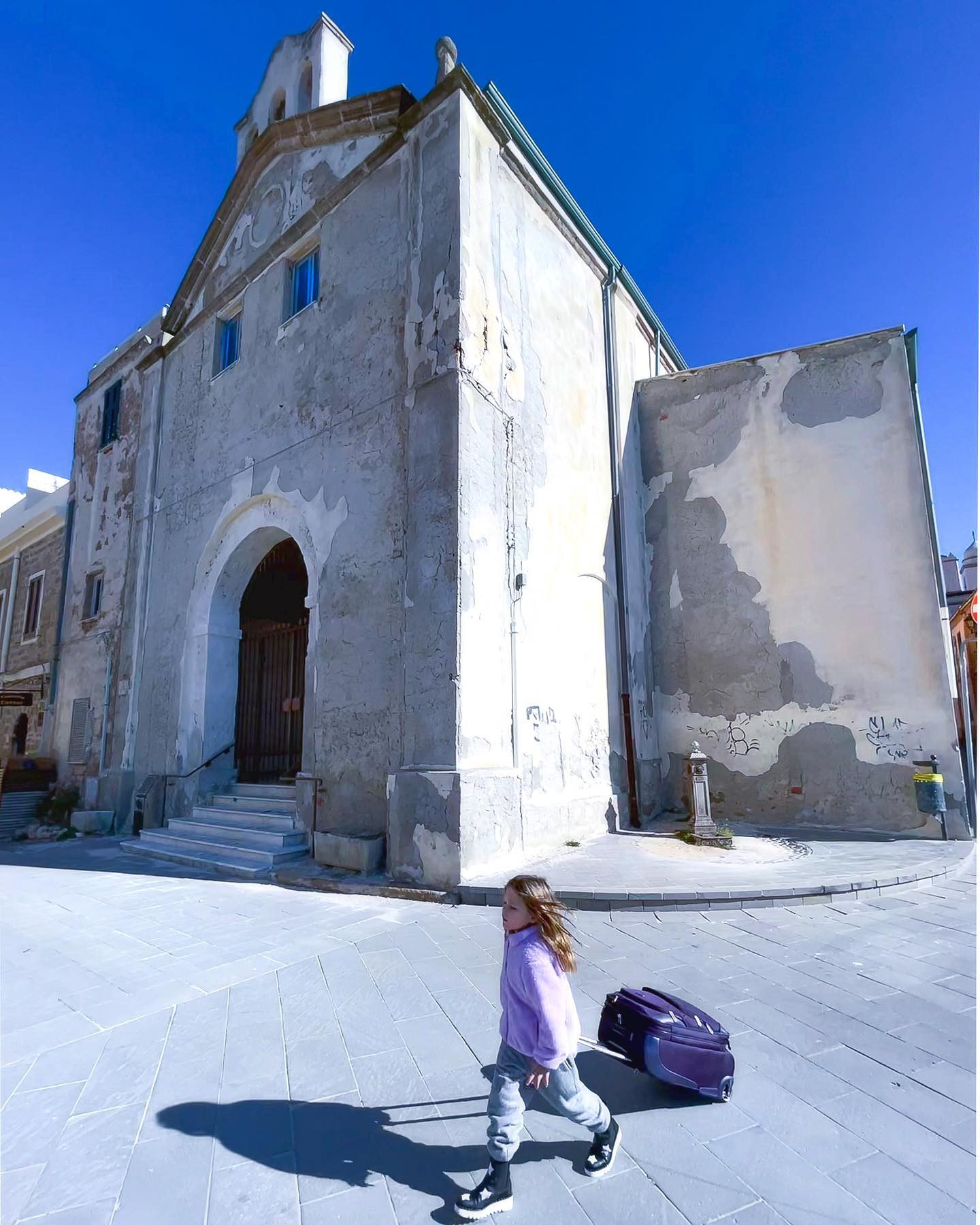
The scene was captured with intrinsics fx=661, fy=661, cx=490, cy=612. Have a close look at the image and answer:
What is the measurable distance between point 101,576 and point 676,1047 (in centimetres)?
1402

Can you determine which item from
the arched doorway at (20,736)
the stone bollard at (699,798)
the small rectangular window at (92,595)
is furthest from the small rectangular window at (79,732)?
the stone bollard at (699,798)

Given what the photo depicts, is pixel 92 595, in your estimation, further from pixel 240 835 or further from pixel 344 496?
pixel 344 496

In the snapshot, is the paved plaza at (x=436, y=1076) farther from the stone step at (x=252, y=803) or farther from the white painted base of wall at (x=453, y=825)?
the stone step at (x=252, y=803)

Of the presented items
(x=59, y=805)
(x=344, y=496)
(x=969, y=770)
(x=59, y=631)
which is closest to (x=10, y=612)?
(x=59, y=631)

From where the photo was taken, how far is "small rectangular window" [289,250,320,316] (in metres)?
9.58

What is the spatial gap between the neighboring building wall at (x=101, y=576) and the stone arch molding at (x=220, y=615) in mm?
1982

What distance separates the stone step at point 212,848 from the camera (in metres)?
7.14

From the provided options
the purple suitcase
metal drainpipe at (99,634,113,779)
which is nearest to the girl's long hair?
the purple suitcase

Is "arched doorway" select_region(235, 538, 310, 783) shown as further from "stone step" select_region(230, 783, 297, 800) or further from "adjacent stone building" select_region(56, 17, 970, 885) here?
"stone step" select_region(230, 783, 297, 800)

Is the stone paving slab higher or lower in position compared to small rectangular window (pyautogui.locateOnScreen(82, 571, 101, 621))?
lower

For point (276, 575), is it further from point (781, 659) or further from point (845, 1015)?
point (845, 1015)

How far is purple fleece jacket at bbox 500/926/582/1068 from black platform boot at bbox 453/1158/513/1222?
1.05ft

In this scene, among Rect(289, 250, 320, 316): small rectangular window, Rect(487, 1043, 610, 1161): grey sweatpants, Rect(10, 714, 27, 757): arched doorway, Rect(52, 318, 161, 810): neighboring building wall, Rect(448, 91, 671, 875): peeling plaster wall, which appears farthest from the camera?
Rect(10, 714, 27, 757): arched doorway

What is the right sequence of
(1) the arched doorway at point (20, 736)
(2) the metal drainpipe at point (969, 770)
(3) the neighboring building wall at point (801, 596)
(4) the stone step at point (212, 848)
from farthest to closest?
(1) the arched doorway at point (20, 736), (3) the neighboring building wall at point (801, 596), (2) the metal drainpipe at point (969, 770), (4) the stone step at point (212, 848)
